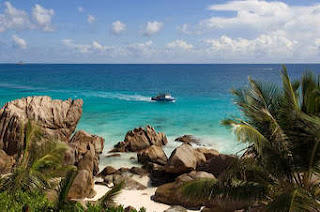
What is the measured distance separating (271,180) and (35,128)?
26.3 ft

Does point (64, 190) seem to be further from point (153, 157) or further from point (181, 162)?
point (153, 157)

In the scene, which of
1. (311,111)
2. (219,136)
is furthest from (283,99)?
(219,136)

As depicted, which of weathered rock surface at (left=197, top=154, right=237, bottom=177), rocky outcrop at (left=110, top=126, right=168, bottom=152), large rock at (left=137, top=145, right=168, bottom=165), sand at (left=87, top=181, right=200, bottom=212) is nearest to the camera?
sand at (left=87, top=181, right=200, bottom=212)

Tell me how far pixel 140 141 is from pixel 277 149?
19.6 metres

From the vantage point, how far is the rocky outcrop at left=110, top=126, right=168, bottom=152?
26666mm

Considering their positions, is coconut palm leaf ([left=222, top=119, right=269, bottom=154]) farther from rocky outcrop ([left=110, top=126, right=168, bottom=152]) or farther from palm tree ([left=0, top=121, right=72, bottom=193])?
rocky outcrop ([left=110, top=126, right=168, bottom=152])

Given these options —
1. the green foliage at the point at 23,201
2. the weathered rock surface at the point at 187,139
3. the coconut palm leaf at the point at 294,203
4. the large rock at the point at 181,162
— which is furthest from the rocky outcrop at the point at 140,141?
the coconut palm leaf at the point at 294,203

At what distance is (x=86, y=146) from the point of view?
22844 mm

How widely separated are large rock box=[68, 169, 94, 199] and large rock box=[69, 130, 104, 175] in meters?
3.88

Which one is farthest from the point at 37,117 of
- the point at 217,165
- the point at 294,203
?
the point at 294,203

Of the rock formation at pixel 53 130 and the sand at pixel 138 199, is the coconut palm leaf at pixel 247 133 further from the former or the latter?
the rock formation at pixel 53 130

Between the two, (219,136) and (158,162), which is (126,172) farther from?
(219,136)

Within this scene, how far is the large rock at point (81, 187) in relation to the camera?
15984mm

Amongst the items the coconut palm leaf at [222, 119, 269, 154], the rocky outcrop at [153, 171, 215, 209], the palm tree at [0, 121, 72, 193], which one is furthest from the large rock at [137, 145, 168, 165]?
the coconut palm leaf at [222, 119, 269, 154]
